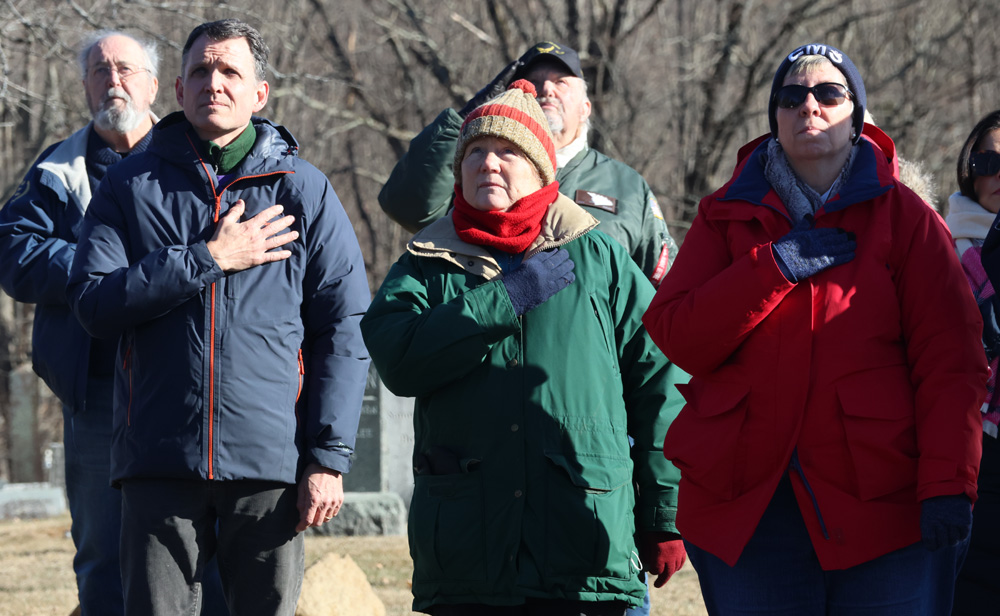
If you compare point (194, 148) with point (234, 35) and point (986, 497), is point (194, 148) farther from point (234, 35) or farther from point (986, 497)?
point (986, 497)

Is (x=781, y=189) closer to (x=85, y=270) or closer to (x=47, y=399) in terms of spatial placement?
(x=85, y=270)

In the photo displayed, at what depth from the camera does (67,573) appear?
24.8ft

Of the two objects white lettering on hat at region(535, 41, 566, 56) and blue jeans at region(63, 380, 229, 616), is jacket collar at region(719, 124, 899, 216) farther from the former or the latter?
blue jeans at region(63, 380, 229, 616)

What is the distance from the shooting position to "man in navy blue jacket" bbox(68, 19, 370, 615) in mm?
3221

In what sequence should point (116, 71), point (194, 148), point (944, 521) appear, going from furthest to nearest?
point (116, 71)
point (194, 148)
point (944, 521)

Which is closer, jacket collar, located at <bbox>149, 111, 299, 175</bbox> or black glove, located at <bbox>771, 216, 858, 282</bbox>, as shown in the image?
black glove, located at <bbox>771, 216, 858, 282</bbox>

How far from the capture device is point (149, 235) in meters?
3.38

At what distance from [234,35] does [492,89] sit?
92cm

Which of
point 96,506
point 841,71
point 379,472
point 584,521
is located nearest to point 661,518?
point 584,521

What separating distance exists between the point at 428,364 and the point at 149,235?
1066mm

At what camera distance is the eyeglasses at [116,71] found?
4305 mm

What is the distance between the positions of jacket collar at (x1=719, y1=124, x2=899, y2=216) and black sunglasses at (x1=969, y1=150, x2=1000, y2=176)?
1.34 m

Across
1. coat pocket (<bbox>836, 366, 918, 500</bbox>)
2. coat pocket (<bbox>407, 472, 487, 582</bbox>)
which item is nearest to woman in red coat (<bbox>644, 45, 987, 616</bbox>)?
coat pocket (<bbox>836, 366, 918, 500</bbox>)

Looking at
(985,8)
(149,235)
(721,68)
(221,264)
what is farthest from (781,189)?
(985,8)
